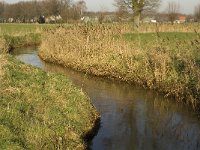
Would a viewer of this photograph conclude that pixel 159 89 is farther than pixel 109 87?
No

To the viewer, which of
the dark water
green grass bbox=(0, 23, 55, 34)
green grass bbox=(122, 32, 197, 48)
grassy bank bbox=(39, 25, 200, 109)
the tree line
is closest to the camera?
the dark water

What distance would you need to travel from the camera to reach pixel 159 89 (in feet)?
54.1

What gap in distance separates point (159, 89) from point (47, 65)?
1091 centimetres

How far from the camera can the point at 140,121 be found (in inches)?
497

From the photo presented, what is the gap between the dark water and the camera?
1057 cm

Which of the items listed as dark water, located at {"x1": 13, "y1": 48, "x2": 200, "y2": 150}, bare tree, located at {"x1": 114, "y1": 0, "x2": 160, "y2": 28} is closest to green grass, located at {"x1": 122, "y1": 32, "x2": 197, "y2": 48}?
dark water, located at {"x1": 13, "y1": 48, "x2": 200, "y2": 150}

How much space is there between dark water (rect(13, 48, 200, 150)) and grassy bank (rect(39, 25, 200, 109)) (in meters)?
0.67

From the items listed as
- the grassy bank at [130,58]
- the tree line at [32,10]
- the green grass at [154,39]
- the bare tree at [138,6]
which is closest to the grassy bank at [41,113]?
the grassy bank at [130,58]

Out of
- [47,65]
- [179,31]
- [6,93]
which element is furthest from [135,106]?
[179,31]

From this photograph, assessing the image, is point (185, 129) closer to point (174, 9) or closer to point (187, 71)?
point (187, 71)

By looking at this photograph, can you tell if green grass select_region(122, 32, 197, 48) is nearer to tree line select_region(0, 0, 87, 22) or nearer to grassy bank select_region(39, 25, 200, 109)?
grassy bank select_region(39, 25, 200, 109)

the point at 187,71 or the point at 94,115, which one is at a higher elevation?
the point at 187,71

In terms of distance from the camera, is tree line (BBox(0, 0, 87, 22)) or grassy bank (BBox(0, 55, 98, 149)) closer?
grassy bank (BBox(0, 55, 98, 149))

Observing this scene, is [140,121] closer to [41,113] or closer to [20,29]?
[41,113]
